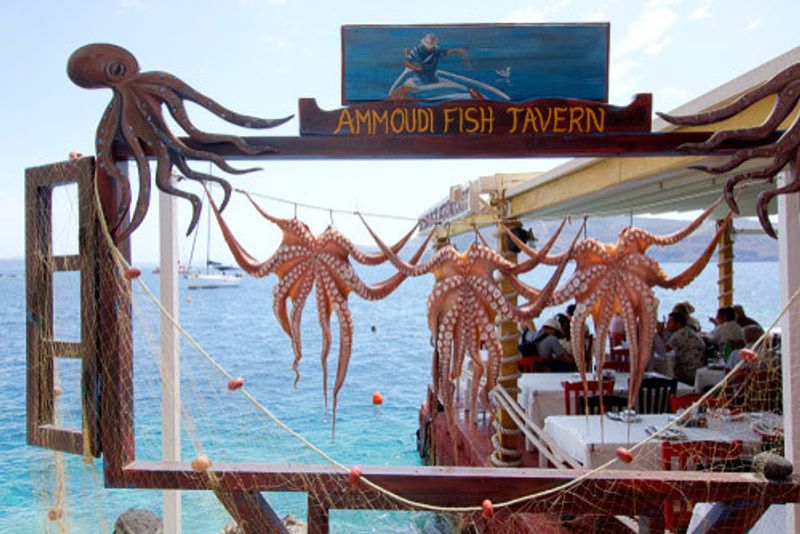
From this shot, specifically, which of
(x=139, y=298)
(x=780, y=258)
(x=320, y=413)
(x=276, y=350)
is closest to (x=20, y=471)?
(x=320, y=413)

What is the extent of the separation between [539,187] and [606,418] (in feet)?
9.27

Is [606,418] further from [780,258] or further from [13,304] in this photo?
[13,304]

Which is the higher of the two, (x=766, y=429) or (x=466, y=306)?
(x=466, y=306)

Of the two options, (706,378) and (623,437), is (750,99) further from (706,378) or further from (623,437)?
Result: (706,378)

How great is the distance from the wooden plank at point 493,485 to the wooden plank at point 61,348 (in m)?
0.81

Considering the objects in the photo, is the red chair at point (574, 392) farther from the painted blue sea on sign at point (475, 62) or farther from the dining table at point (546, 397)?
the painted blue sea on sign at point (475, 62)

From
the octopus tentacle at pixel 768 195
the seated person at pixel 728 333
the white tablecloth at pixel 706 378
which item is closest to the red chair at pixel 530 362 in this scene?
the white tablecloth at pixel 706 378

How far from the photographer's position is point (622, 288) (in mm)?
3391

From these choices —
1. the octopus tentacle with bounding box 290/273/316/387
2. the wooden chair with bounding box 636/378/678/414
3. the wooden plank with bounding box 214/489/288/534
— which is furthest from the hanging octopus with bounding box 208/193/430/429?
the wooden chair with bounding box 636/378/678/414

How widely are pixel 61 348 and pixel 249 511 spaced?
1.58m

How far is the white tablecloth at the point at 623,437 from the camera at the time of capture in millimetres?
5070

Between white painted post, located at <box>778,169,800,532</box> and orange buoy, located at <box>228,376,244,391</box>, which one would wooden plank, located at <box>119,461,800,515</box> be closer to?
white painted post, located at <box>778,169,800,532</box>

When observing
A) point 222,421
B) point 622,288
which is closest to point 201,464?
point 622,288

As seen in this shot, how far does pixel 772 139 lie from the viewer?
10.8ft
